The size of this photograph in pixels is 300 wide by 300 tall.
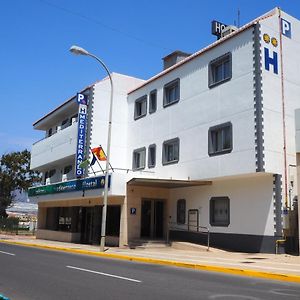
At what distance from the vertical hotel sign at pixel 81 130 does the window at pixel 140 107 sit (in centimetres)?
364

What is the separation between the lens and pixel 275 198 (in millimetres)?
20781

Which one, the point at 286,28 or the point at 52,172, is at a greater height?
the point at 286,28

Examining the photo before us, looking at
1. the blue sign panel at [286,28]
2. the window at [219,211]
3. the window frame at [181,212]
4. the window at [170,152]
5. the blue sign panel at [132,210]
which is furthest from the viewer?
the window at [170,152]

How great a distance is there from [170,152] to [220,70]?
6.23 metres

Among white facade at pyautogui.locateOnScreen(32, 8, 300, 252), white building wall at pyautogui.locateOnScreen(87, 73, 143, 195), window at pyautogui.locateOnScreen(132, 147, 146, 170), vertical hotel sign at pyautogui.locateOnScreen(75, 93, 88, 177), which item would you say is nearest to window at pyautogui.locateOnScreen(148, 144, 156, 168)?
white facade at pyautogui.locateOnScreen(32, 8, 300, 252)

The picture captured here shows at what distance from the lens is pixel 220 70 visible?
24.2m

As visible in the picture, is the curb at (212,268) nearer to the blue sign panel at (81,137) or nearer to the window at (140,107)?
the blue sign panel at (81,137)

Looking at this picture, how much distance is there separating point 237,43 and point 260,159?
20.2 feet

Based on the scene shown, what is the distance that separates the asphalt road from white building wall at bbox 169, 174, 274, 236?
25.3ft

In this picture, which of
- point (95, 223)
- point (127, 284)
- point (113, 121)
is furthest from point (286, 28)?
point (95, 223)

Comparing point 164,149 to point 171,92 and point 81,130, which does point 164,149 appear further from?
point 81,130

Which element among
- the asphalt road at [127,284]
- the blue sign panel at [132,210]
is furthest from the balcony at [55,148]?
the asphalt road at [127,284]

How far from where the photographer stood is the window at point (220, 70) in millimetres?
23391

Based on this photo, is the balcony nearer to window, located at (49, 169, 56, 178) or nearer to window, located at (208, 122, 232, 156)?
window, located at (49, 169, 56, 178)
